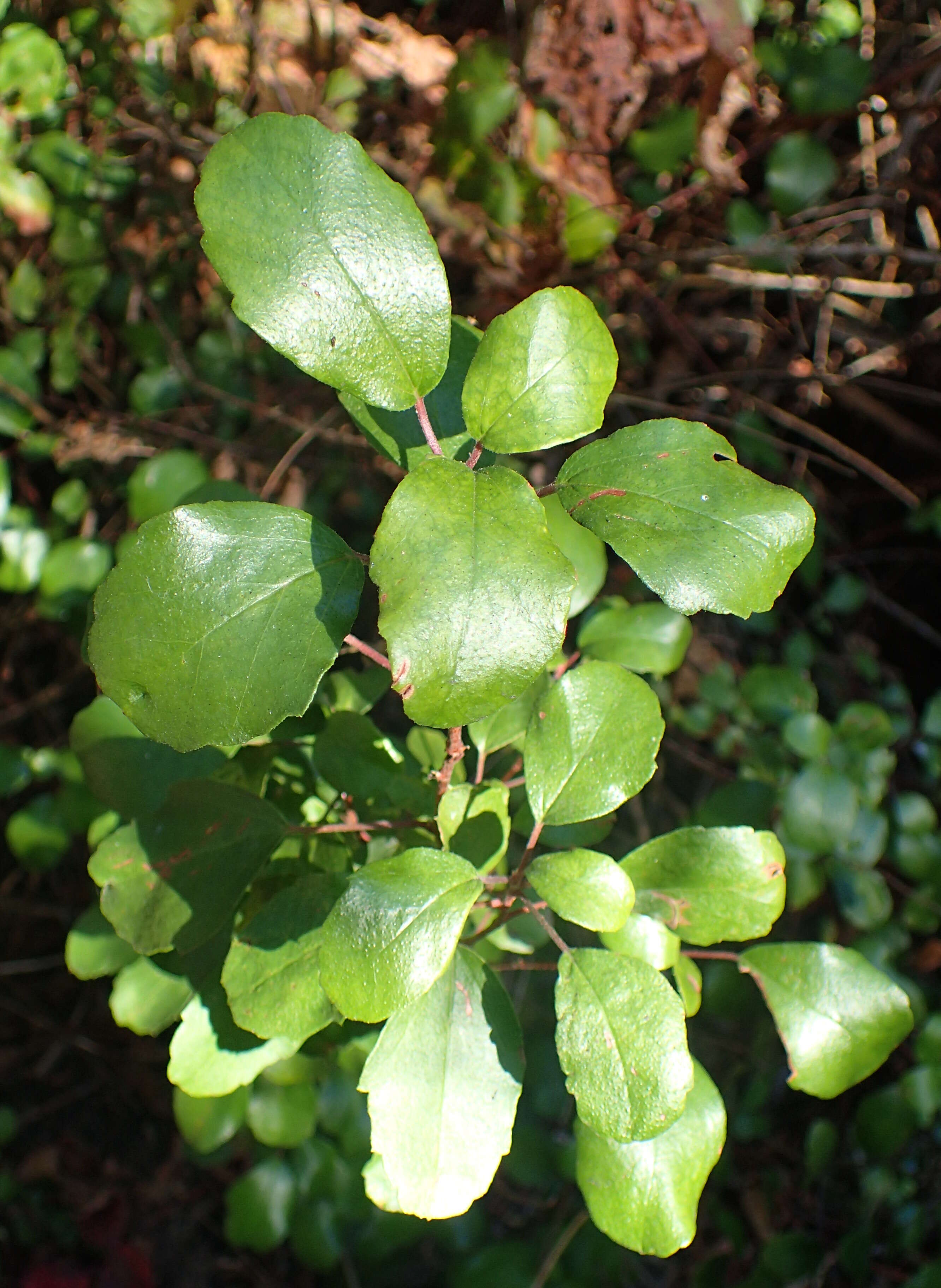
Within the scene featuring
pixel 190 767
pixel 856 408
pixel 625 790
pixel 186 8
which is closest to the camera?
pixel 625 790

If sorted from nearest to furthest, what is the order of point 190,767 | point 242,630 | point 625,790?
point 242,630
point 625,790
point 190,767

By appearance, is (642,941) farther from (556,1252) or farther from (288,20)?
(288,20)

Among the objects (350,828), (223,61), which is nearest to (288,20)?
(223,61)

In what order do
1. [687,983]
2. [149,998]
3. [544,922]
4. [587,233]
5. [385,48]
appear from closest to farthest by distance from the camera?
[544,922]
[687,983]
[149,998]
[587,233]
[385,48]

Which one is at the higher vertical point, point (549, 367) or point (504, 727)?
point (549, 367)

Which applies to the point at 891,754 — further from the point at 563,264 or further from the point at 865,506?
the point at 563,264

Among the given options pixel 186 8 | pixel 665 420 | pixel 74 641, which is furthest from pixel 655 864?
pixel 186 8

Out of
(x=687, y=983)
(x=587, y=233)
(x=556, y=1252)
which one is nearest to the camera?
(x=687, y=983)

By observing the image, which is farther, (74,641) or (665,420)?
(74,641)

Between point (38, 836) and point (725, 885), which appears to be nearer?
point (725, 885)
